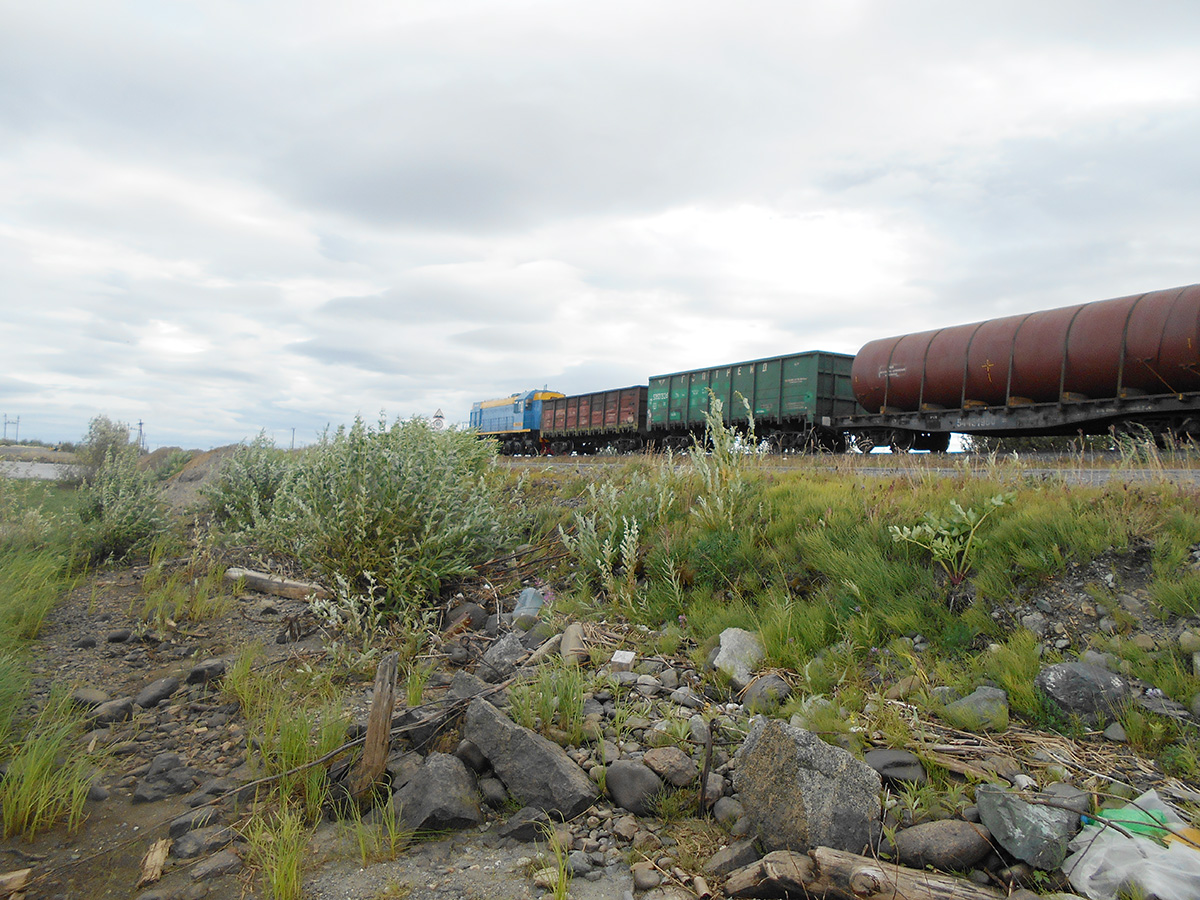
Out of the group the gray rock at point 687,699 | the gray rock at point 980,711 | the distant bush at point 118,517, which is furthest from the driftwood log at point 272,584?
the gray rock at point 980,711

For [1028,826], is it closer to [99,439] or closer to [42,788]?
[42,788]

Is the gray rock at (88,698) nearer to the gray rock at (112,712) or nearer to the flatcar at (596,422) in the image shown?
the gray rock at (112,712)

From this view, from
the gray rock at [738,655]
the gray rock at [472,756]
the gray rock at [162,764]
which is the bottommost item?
the gray rock at [162,764]

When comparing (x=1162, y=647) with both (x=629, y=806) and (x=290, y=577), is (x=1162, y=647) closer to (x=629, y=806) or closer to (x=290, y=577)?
(x=629, y=806)

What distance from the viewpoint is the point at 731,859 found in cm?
279

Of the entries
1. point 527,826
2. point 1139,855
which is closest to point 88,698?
point 527,826

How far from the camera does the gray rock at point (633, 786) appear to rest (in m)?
3.25

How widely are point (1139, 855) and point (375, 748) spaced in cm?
322

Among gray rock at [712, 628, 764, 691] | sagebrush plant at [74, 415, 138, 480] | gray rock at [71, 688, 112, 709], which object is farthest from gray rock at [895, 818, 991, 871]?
sagebrush plant at [74, 415, 138, 480]

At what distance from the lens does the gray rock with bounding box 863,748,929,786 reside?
10.00 ft

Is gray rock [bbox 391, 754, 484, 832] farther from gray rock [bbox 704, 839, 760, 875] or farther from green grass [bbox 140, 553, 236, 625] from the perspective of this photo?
green grass [bbox 140, 553, 236, 625]

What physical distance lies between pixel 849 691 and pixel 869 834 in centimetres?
96

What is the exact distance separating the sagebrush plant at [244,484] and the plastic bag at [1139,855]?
29.9 feet

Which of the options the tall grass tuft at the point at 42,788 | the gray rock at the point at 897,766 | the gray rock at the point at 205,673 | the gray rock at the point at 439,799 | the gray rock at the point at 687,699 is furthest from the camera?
the gray rock at the point at 205,673
